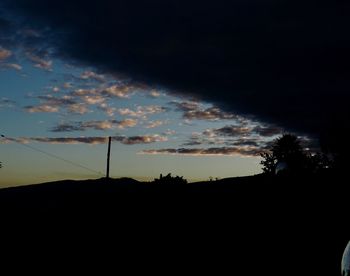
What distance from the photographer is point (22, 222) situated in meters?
23.1

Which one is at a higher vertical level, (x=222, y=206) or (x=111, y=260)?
(x=222, y=206)

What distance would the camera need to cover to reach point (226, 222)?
1856 centimetres

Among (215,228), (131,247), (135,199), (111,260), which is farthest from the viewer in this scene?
(135,199)

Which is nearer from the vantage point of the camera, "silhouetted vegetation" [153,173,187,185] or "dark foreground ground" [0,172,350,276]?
"dark foreground ground" [0,172,350,276]

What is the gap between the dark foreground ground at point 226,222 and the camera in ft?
48.0

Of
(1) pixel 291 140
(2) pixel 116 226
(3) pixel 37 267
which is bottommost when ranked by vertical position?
(3) pixel 37 267

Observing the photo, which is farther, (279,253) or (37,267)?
(37,267)

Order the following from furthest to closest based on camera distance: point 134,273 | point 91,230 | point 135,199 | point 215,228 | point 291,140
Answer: point 291,140, point 135,199, point 91,230, point 215,228, point 134,273

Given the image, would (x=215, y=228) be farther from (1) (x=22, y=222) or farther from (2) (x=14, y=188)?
(2) (x=14, y=188)

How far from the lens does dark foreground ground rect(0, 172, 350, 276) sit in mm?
14641

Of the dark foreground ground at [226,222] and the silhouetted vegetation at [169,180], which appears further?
the silhouetted vegetation at [169,180]

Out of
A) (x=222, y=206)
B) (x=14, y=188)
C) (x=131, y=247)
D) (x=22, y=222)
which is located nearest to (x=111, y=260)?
(x=131, y=247)

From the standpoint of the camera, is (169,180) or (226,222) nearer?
(226,222)

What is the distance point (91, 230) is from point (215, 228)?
17.5 feet
